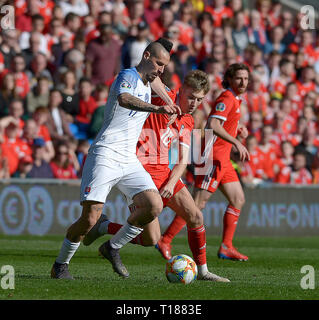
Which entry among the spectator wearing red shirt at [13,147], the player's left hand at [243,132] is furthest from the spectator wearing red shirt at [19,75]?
the player's left hand at [243,132]

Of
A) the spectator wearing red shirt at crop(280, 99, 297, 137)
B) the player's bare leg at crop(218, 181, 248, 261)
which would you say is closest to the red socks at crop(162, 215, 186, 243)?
the player's bare leg at crop(218, 181, 248, 261)

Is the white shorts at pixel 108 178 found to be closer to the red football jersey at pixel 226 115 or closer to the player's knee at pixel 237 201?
the red football jersey at pixel 226 115

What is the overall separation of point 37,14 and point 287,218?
6.43m

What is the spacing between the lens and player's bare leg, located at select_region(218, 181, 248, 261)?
36.3 feet

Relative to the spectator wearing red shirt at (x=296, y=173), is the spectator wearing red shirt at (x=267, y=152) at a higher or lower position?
higher

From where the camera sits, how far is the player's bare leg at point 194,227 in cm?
841

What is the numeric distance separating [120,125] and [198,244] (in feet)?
5.10

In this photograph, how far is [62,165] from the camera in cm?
1504

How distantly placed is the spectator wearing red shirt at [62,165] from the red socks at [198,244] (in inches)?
262

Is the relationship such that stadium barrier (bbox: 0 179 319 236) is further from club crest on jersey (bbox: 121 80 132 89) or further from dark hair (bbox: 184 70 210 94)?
club crest on jersey (bbox: 121 80 132 89)

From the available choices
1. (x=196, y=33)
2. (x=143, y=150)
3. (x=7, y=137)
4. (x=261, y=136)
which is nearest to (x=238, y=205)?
(x=143, y=150)

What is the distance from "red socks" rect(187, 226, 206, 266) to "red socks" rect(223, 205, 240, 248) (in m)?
2.63

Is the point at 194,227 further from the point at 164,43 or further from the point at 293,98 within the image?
the point at 293,98

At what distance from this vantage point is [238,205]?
11.5 metres
